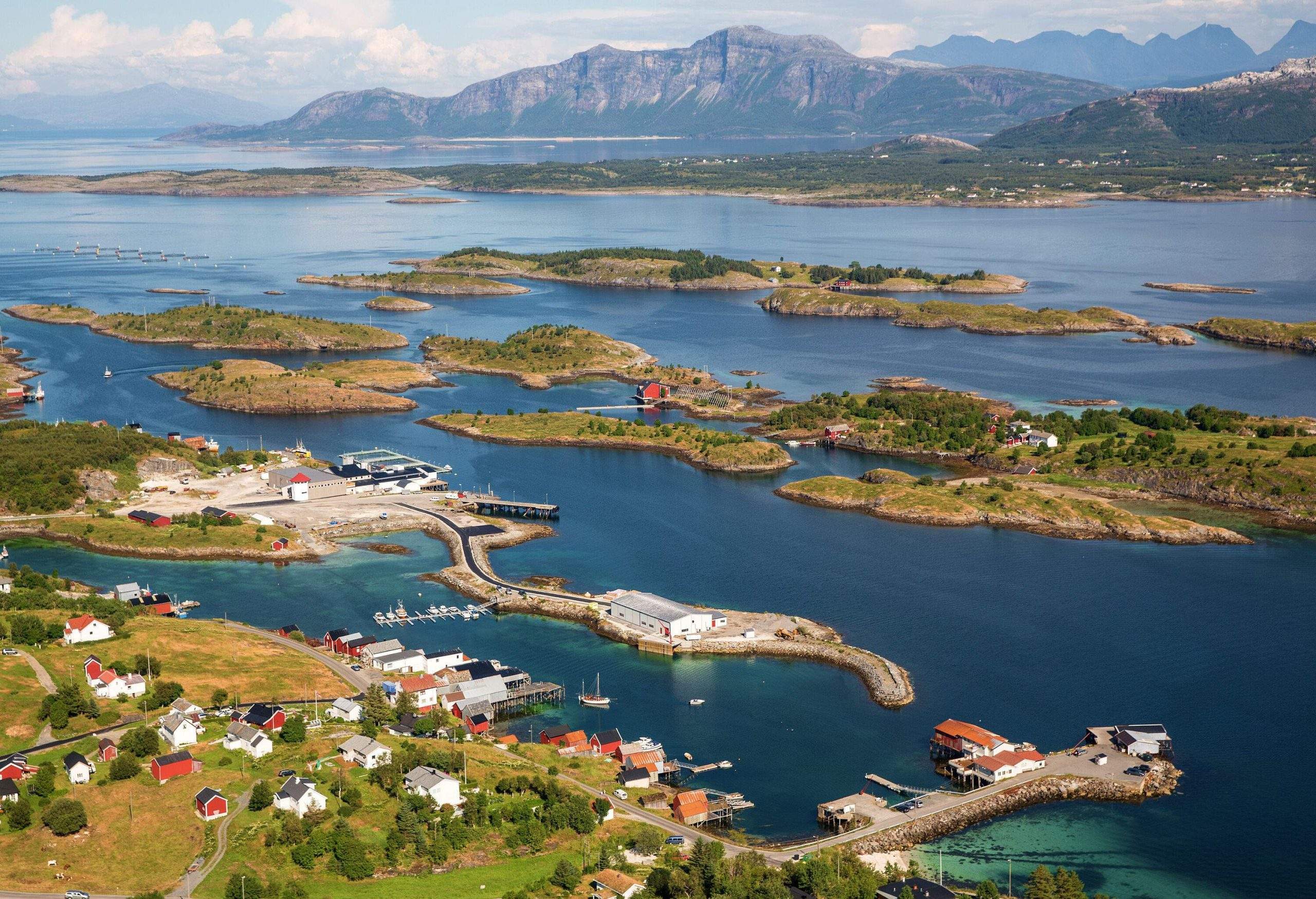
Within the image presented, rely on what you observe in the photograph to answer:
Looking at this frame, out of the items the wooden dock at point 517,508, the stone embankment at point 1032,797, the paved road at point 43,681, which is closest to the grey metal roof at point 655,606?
the wooden dock at point 517,508

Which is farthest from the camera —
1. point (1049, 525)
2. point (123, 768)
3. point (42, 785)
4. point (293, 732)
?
point (1049, 525)

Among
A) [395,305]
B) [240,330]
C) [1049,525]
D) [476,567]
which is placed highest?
[395,305]

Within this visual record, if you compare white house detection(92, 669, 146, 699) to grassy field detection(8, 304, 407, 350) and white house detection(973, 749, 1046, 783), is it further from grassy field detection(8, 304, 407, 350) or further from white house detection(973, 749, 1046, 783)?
grassy field detection(8, 304, 407, 350)

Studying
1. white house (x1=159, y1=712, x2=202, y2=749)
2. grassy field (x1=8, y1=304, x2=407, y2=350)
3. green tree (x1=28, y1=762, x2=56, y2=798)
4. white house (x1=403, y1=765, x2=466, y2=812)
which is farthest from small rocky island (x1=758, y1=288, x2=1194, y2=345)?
green tree (x1=28, y1=762, x2=56, y2=798)

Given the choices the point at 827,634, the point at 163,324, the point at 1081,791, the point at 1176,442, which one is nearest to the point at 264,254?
the point at 163,324

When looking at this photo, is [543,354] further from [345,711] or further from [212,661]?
[345,711]

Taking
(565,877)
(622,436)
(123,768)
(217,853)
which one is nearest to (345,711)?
(123,768)

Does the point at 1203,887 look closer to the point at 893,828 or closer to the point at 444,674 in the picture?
the point at 893,828
